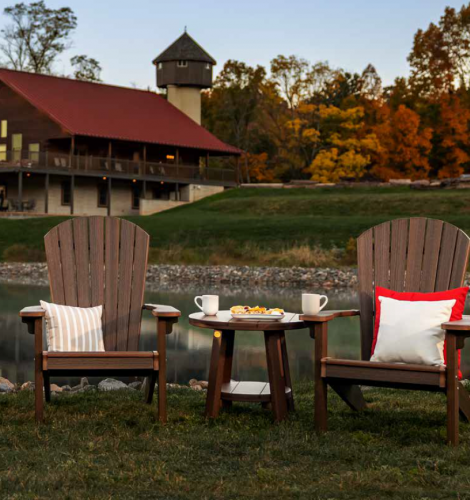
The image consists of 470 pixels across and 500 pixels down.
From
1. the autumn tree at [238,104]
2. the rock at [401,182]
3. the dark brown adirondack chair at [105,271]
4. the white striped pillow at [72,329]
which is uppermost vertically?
the autumn tree at [238,104]

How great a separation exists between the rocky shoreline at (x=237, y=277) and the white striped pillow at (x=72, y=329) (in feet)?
35.9

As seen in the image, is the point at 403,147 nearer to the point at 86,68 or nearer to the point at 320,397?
the point at 86,68

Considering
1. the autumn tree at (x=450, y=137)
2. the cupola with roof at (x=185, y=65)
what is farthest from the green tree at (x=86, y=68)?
the autumn tree at (x=450, y=137)

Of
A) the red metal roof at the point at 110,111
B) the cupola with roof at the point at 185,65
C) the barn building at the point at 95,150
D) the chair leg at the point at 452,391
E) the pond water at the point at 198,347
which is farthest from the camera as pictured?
the cupola with roof at the point at 185,65

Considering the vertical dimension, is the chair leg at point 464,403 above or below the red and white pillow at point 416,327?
below

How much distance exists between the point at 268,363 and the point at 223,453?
3.21 feet

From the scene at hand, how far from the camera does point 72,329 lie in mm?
5441

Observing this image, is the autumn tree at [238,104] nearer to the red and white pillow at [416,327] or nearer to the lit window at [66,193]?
the lit window at [66,193]

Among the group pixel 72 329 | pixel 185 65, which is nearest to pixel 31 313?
pixel 72 329

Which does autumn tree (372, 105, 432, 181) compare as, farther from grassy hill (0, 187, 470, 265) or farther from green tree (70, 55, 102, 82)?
green tree (70, 55, 102, 82)

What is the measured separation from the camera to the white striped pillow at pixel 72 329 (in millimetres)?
5387

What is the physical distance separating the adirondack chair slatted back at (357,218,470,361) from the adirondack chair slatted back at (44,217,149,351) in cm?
144

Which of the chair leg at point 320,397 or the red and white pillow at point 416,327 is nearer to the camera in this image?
Result: the chair leg at point 320,397

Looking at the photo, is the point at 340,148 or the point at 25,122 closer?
the point at 25,122
